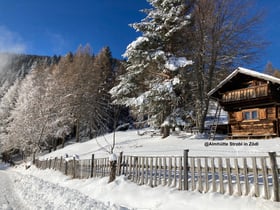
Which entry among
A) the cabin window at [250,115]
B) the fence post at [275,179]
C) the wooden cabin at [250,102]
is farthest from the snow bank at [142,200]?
the cabin window at [250,115]

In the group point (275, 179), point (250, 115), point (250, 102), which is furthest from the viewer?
point (250, 115)

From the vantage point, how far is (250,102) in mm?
22547

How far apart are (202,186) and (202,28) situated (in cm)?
2153

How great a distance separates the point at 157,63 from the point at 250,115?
994 cm

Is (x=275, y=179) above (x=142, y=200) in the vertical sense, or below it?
above

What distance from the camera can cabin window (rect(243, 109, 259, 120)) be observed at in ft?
74.6

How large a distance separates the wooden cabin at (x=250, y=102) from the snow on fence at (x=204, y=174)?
1276 centimetres

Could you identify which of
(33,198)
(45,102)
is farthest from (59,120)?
(33,198)

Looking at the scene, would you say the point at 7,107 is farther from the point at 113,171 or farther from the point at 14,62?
the point at 14,62

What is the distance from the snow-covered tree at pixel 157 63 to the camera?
22.8 metres

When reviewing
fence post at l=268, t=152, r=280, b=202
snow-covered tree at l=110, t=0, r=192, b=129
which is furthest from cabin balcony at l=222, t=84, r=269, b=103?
fence post at l=268, t=152, r=280, b=202

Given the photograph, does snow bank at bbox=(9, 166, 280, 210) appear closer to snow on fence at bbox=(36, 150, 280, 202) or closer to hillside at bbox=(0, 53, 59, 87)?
snow on fence at bbox=(36, 150, 280, 202)

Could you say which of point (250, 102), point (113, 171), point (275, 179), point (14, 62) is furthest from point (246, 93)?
point (14, 62)

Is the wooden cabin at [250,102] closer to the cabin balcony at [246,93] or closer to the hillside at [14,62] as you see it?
the cabin balcony at [246,93]
